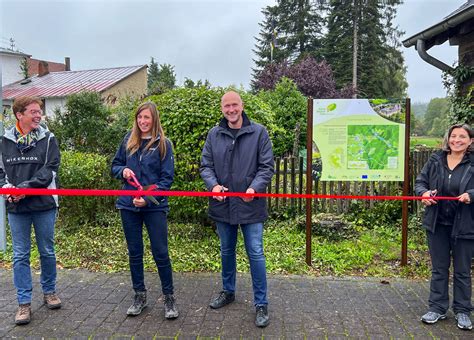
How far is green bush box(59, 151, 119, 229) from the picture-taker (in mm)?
6633

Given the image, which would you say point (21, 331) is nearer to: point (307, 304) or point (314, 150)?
point (307, 304)

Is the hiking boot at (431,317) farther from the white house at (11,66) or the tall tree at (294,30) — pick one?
the white house at (11,66)

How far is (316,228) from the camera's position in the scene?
646cm

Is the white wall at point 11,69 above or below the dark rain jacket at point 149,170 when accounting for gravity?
above

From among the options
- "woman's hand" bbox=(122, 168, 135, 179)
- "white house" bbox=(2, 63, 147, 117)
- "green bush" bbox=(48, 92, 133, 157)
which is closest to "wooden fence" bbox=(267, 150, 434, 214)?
"green bush" bbox=(48, 92, 133, 157)

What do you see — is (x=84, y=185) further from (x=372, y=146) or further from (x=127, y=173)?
(x=372, y=146)

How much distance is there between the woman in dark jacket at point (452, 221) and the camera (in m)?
3.65

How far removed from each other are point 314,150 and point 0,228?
419 centimetres

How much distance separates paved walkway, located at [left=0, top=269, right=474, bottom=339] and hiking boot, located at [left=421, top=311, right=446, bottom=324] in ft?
0.16

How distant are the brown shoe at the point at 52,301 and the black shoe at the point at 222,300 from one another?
1431mm

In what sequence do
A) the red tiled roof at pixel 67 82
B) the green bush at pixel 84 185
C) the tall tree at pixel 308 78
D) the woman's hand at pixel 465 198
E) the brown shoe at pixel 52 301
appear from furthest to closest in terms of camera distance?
the red tiled roof at pixel 67 82 → the tall tree at pixel 308 78 → the green bush at pixel 84 185 → the brown shoe at pixel 52 301 → the woman's hand at pixel 465 198

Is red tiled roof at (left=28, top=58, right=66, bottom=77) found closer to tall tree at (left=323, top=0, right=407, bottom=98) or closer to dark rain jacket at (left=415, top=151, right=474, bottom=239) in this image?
tall tree at (left=323, top=0, right=407, bottom=98)

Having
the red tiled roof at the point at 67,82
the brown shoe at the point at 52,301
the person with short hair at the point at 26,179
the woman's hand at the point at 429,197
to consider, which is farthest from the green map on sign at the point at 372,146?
the red tiled roof at the point at 67,82

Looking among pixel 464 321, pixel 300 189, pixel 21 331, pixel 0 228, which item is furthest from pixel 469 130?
pixel 0 228
